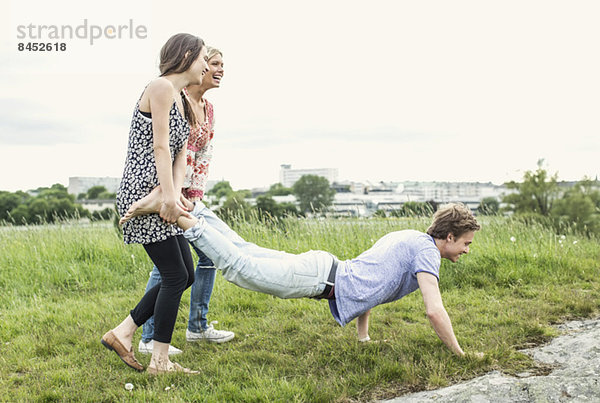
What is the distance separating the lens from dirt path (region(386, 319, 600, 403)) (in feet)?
9.08

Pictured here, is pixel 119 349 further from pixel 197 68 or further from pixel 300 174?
pixel 300 174

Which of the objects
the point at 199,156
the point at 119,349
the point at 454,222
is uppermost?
the point at 199,156

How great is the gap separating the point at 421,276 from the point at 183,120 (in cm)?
186

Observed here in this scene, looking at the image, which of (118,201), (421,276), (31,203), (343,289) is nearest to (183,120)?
(118,201)

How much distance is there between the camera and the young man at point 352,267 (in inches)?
133

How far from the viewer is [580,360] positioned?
3.40 m

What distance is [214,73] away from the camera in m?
3.89

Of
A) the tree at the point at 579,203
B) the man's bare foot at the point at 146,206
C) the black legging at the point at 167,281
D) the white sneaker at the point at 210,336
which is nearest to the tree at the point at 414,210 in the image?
the white sneaker at the point at 210,336

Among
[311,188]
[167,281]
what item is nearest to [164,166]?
[167,281]

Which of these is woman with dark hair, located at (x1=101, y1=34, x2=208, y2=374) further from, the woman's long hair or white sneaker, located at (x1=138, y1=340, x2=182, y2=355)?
white sneaker, located at (x1=138, y1=340, x2=182, y2=355)

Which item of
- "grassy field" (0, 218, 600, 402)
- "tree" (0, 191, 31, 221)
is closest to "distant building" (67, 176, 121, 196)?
"tree" (0, 191, 31, 221)

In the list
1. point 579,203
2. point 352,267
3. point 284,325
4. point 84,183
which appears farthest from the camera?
point 84,183

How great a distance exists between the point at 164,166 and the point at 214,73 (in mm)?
1031

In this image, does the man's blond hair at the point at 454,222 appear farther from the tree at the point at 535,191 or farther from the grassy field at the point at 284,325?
the tree at the point at 535,191
